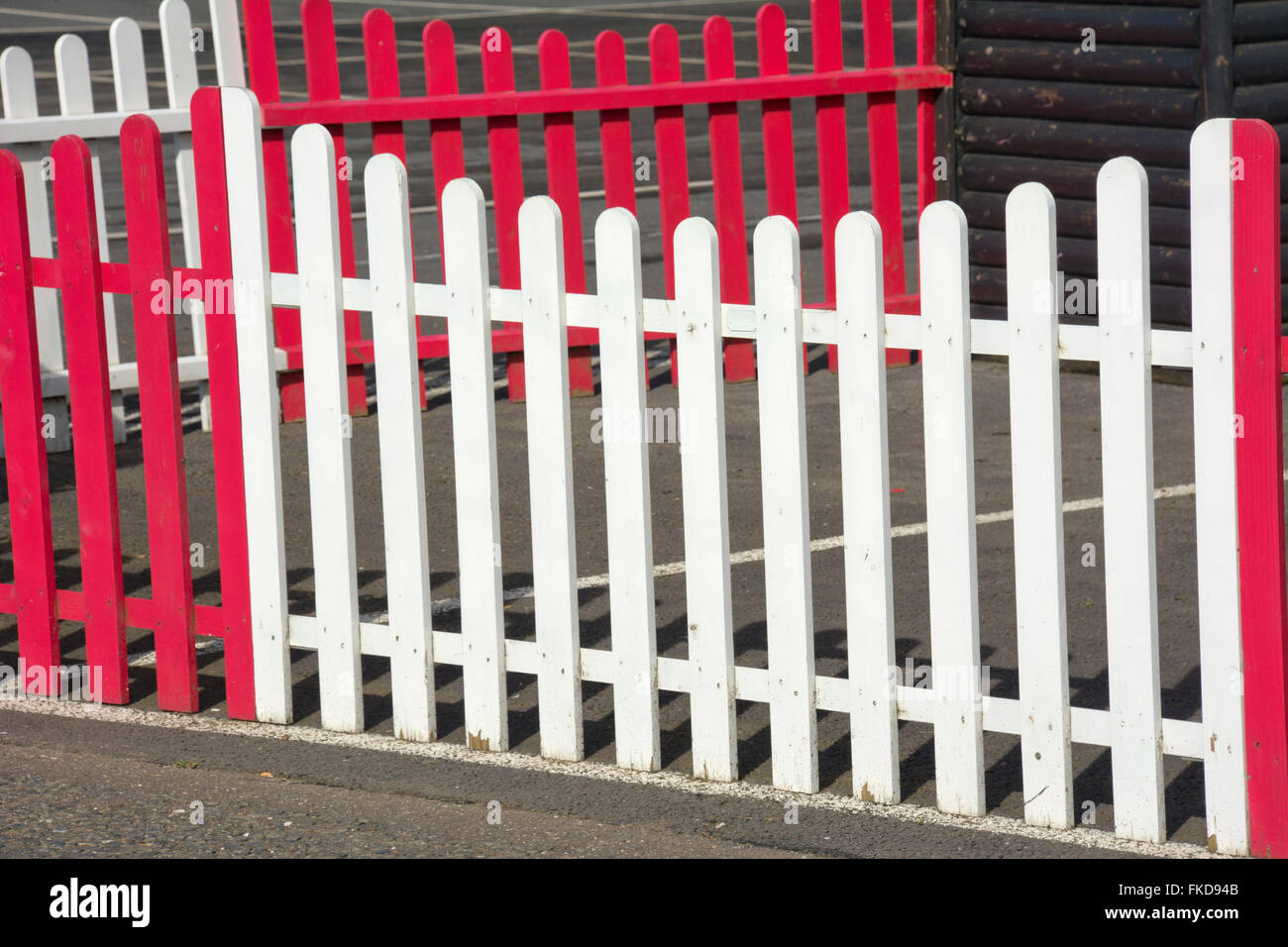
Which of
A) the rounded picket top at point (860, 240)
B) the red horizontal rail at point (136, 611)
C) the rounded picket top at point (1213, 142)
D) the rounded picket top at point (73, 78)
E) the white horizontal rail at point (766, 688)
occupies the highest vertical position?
the rounded picket top at point (73, 78)

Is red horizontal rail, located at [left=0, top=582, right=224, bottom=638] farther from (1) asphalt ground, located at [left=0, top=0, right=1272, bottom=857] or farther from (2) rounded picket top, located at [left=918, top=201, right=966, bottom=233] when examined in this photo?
(2) rounded picket top, located at [left=918, top=201, right=966, bottom=233]

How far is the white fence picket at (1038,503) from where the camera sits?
12.2ft

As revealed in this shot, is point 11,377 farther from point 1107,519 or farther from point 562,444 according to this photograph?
point 1107,519

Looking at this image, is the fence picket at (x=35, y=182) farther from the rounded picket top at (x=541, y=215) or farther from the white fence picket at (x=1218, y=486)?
the white fence picket at (x=1218, y=486)

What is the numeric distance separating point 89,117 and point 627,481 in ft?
15.1

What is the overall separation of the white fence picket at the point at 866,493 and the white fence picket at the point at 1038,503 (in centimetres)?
29

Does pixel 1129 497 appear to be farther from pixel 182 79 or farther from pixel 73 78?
pixel 73 78

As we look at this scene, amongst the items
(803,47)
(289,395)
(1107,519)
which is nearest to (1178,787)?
(1107,519)

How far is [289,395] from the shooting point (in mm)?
8438

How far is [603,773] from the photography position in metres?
4.39

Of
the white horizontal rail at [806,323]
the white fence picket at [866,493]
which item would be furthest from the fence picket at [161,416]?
the white fence picket at [866,493]

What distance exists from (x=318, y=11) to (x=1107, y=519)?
540cm

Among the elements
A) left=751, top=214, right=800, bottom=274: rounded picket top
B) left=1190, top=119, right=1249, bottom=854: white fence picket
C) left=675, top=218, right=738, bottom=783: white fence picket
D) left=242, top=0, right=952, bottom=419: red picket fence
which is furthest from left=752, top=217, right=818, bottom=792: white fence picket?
left=242, top=0, right=952, bottom=419: red picket fence

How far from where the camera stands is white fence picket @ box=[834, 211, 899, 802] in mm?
3902
